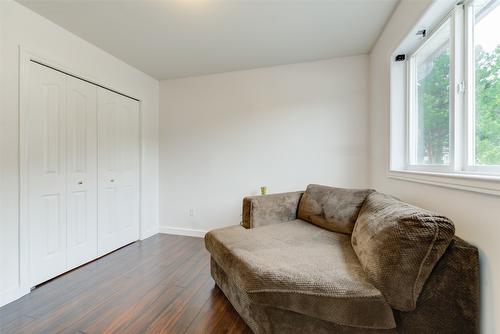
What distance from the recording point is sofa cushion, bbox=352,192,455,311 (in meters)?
0.89

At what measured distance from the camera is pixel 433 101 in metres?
1.53

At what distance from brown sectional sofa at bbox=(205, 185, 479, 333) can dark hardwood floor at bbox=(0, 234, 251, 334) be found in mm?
277

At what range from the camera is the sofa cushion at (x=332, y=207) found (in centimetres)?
173

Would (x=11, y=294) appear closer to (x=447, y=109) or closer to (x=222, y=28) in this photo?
(x=222, y=28)

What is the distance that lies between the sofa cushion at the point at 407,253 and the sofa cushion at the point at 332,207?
687 mm

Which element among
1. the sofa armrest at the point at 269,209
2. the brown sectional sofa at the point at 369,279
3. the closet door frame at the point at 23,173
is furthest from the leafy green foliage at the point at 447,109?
the closet door frame at the point at 23,173

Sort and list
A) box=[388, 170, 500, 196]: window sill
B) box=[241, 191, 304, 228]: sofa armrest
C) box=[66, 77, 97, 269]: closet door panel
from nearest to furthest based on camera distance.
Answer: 1. box=[388, 170, 500, 196]: window sill
2. box=[241, 191, 304, 228]: sofa armrest
3. box=[66, 77, 97, 269]: closet door panel

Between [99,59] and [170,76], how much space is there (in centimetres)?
92

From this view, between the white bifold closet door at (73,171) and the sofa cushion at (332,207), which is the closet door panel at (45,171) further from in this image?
the sofa cushion at (332,207)

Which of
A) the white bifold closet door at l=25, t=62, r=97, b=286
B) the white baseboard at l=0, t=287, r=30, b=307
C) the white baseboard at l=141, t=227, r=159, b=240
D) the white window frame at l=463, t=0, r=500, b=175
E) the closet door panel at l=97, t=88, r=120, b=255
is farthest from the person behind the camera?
the white baseboard at l=141, t=227, r=159, b=240

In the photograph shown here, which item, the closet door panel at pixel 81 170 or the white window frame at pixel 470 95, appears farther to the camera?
the closet door panel at pixel 81 170

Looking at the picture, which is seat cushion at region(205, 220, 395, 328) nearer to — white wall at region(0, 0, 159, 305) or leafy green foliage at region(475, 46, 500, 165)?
leafy green foliage at region(475, 46, 500, 165)

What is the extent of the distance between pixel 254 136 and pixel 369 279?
2.17 metres

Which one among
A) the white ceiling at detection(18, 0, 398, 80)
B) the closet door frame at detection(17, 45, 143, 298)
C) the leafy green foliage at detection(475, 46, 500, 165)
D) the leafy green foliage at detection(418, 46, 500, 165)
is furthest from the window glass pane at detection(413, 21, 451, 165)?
the closet door frame at detection(17, 45, 143, 298)
